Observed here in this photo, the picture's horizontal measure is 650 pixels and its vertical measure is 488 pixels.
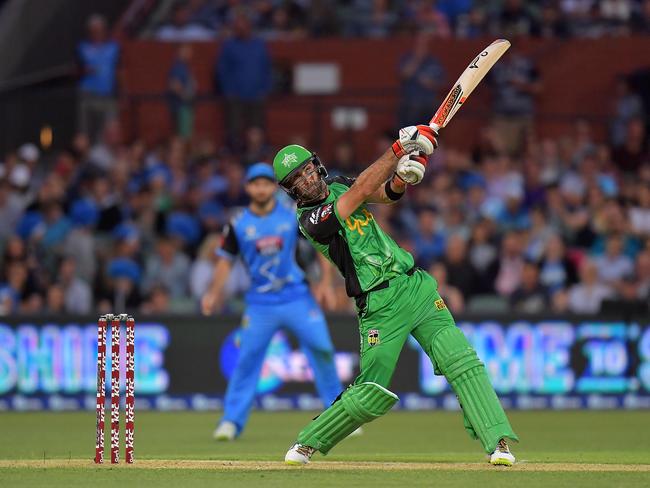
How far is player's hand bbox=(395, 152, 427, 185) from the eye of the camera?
348 inches

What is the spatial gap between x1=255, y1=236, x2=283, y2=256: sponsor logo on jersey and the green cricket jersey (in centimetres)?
357

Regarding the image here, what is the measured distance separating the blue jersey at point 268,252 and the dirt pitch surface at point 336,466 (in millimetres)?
3201

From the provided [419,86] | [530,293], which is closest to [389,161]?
[530,293]

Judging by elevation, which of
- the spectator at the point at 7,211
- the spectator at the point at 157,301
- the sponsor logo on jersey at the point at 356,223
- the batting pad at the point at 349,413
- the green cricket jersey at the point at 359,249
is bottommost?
the batting pad at the point at 349,413

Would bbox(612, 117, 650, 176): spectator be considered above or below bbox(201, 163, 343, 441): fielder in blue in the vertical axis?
above

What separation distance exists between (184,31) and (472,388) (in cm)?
1434

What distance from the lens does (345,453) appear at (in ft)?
37.9

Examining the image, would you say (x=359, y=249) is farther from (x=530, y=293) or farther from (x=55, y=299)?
(x=55, y=299)

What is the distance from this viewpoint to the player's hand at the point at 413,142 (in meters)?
8.84

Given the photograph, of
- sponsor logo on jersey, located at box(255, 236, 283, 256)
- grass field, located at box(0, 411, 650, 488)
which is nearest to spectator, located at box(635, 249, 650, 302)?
grass field, located at box(0, 411, 650, 488)

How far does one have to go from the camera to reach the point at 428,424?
14.8m

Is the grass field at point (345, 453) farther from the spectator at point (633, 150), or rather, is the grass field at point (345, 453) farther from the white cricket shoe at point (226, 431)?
the spectator at point (633, 150)

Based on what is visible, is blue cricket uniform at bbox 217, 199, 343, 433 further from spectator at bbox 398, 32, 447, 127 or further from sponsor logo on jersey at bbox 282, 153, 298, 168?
spectator at bbox 398, 32, 447, 127

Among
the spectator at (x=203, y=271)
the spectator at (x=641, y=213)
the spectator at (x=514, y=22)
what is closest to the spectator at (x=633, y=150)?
the spectator at (x=641, y=213)
